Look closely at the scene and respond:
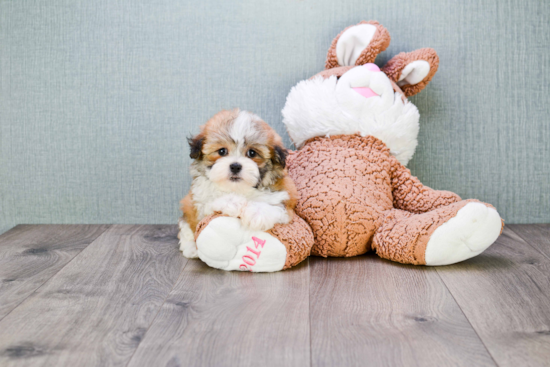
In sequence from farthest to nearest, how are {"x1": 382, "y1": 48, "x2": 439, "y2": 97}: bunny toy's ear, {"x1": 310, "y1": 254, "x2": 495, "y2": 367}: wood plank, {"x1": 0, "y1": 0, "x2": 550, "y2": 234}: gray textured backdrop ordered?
{"x1": 0, "y1": 0, "x2": 550, "y2": 234}: gray textured backdrop → {"x1": 382, "y1": 48, "x2": 439, "y2": 97}: bunny toy's ear → {"x1": 310, "y1": 254, "x2": 495, "y2": 367}: wood plank

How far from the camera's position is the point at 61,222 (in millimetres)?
2186

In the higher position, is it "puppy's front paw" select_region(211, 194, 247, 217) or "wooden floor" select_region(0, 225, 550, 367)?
"puppy's front paw" select_region(211, 194, 247, 217)

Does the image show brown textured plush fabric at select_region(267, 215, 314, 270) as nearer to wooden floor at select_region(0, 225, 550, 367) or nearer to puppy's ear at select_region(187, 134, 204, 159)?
wooden floor at select_region(0, 225, 550, 367)

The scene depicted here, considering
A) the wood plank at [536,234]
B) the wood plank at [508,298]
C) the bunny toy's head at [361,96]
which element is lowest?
the wood plank at [536,234]

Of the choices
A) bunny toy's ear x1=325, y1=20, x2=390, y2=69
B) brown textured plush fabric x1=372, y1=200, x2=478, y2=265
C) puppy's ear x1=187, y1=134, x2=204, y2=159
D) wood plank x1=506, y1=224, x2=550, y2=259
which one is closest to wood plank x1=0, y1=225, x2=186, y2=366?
puppy's ear x1=187, y1=134, x2=204, y2=159

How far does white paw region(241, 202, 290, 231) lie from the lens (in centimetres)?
144

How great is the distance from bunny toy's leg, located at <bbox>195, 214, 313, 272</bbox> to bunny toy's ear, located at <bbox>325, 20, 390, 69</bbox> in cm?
76

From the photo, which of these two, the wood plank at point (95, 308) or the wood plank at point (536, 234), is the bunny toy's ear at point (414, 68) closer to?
the wood plank at point (536, 234)

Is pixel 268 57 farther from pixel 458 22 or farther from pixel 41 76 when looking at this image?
pixel 41 76

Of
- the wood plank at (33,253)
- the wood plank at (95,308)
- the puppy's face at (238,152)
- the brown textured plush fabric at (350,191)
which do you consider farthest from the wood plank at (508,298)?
the wood plank at (33,253)

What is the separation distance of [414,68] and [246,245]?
1.00m

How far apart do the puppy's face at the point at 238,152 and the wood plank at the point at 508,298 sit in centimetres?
64

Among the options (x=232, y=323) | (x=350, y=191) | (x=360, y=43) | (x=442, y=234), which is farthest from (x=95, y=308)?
(x=360, y=43)

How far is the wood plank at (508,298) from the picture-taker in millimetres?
1042
